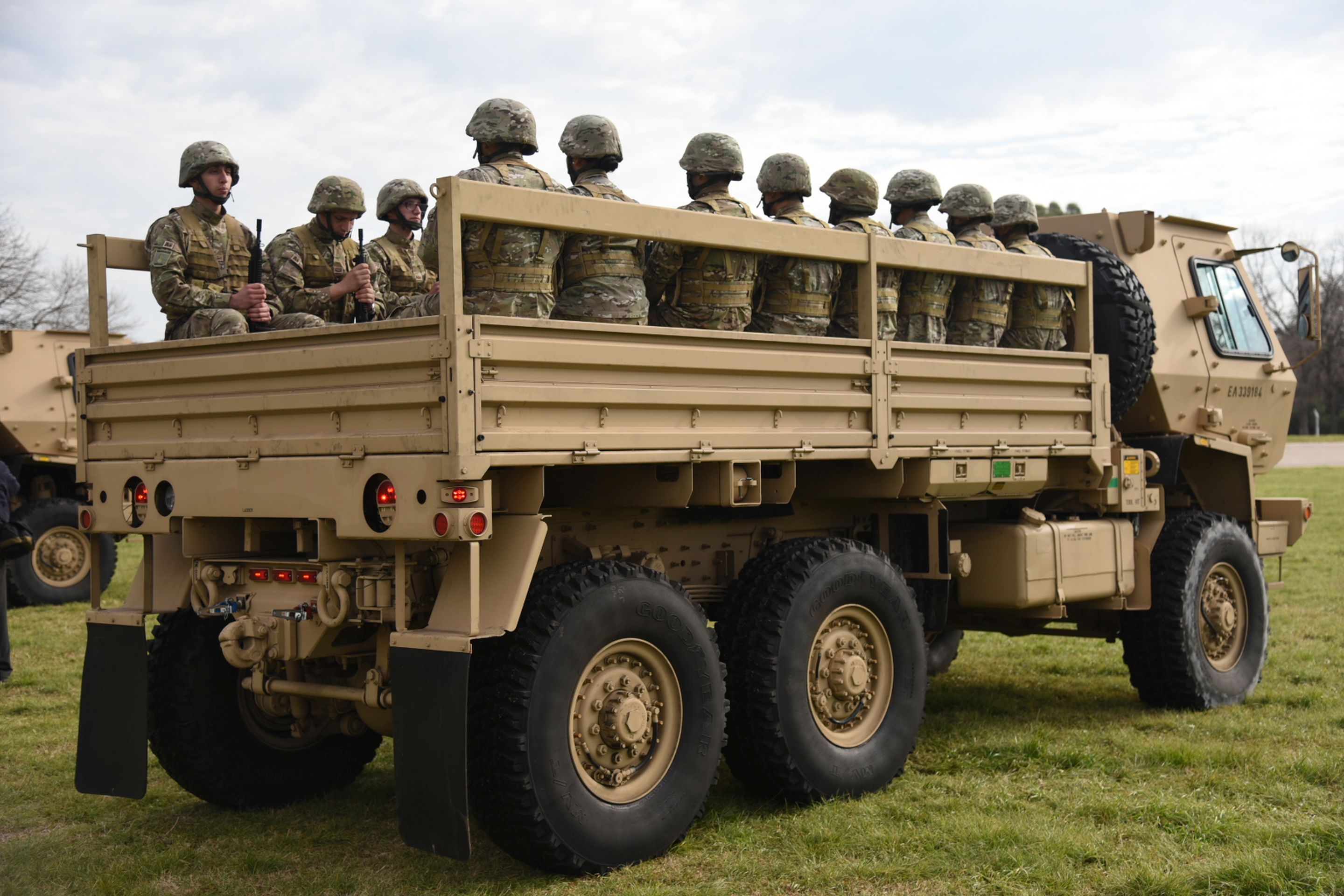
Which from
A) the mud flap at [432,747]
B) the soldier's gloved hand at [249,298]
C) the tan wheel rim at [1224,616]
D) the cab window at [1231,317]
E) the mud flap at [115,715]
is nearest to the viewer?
the mud flap at [432,747]

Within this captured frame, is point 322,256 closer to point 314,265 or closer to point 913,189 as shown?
point 314,265

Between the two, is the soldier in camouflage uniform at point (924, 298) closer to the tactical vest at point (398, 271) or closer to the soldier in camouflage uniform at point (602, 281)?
the soldier in camouflage uniform at point (602, 281)

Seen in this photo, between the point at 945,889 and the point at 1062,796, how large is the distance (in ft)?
4.34

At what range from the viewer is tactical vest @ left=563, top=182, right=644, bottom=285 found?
18.1 feet

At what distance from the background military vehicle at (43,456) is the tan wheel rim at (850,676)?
9.32 m

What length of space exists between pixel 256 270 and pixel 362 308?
20.0 inches

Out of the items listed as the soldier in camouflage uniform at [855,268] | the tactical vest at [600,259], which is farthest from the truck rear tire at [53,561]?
the tactical vest at [600,259]

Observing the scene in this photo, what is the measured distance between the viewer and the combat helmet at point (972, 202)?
7.93 metres

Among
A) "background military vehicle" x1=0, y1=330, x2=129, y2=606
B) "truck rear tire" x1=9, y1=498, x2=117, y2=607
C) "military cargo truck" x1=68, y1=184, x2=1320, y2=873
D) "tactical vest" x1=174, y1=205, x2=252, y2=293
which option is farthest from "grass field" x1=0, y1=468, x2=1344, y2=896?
"background military vehicle" x1=0, y1=330, x2=129, y2=606

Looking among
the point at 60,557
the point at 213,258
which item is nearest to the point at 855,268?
the point at 213,258

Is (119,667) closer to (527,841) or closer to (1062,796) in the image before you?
(527,841)

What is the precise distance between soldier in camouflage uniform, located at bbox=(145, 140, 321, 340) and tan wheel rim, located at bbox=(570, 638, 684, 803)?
2.19 metres

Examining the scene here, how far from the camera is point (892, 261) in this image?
6.17 m

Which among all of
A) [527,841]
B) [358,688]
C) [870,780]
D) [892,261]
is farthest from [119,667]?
[892,261]
